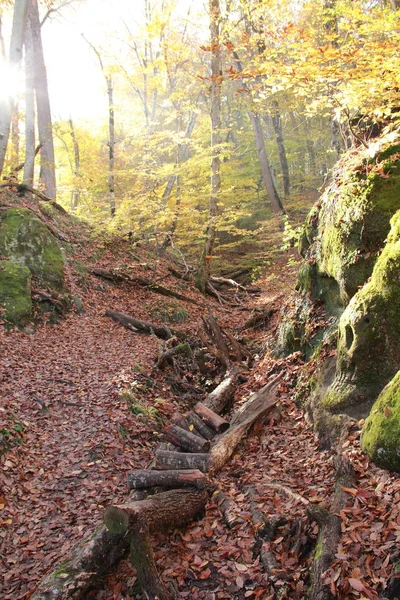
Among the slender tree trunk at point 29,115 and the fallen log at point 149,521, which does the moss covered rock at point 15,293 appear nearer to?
the slender tree trunk at point 29,115

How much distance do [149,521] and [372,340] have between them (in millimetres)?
3455

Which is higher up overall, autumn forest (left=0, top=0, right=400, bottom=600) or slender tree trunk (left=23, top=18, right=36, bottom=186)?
slender tree trunk (left=23, top=18, right=36, bottom=186)

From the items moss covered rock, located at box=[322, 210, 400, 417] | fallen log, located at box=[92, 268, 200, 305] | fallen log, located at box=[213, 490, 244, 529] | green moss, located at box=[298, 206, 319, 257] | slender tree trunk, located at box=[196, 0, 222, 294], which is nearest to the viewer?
fallen log, located at box=[213, 490, 244, 529]

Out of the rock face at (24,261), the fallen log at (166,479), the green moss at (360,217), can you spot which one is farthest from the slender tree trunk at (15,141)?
the fallen log at (166,479)

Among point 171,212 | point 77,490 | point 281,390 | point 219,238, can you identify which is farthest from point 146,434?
point 219,238

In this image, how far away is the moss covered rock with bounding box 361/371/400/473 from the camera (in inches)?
151

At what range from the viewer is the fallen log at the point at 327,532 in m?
3.15

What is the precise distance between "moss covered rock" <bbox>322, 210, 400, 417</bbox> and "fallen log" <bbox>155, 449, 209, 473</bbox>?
6.34 feet

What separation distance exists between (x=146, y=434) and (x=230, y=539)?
2577mm

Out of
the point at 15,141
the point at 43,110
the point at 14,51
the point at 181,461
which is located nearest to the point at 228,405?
the point at 181,461

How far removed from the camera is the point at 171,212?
13.8 m

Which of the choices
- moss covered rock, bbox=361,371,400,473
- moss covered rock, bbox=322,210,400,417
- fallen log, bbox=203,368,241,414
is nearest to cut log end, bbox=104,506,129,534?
moss covered rock, bbox=361,371,400,473

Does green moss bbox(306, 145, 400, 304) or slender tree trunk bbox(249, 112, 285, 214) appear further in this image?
slender tree trunk bbox(249, 112, 285, 214)

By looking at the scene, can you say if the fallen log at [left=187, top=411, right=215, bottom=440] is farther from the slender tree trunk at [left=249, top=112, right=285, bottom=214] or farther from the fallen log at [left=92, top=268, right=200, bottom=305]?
the slender tree trunk at [left=249, top=112, right=285, bottom=214]
